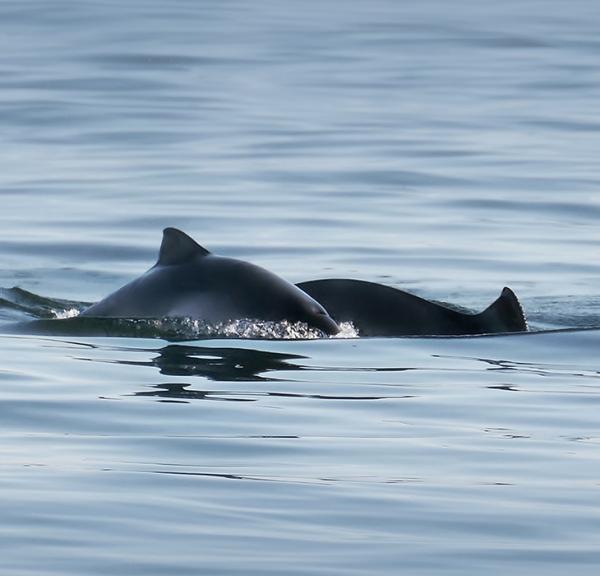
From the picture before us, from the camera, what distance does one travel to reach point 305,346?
32.9 feet

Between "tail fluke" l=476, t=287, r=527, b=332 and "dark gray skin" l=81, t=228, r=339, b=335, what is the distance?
3.01 ft

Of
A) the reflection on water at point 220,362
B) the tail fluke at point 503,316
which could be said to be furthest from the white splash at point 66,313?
the tail fluke at point 503,316

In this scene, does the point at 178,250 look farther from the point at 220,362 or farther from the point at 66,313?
the point at 66,313

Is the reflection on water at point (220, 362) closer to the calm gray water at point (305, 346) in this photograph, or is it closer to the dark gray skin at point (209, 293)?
the calm gray water at point (305, 346)

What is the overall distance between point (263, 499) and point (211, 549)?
0.69m

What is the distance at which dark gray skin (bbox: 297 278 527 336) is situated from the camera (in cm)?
1066

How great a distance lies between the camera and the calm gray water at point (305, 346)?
6109mm

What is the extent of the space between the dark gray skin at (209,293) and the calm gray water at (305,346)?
163 mm

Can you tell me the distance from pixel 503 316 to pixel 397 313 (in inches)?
22.2

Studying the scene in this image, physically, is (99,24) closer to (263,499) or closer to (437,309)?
(437,309)

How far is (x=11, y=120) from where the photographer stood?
26750 mm

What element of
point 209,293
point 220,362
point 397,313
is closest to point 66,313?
point 209,293

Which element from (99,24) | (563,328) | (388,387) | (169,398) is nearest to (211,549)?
(169,398)

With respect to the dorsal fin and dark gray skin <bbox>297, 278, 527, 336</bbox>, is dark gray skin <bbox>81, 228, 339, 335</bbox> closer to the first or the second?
the dorsal fin
